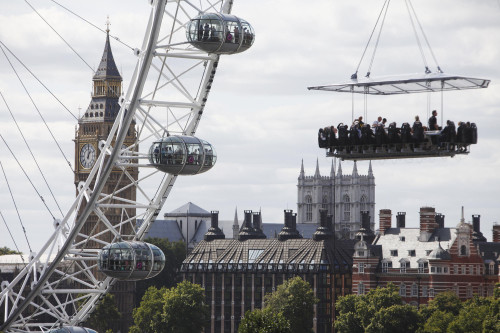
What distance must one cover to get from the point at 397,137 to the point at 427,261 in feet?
286

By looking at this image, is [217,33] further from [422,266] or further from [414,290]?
[414,290]

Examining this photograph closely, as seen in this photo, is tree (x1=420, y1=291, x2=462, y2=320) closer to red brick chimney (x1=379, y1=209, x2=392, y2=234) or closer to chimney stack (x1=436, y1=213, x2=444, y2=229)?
red brick chimney (x1=379, y1=209, x2=392, y2=234)

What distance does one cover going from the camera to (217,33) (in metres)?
78.8

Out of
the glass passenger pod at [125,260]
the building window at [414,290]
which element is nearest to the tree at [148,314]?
the building window at [414,290]

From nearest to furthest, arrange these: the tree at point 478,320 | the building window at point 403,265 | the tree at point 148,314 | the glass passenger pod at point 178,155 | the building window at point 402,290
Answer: the glass passenger pod at point 178,155
the tree at point 478,320
the building window at point 402,290
the building window at point 403,265
the tree at point 148,314

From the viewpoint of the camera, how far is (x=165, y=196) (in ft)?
290

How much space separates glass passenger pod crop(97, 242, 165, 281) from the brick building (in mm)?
66707

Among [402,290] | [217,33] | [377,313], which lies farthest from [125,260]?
[402,290]

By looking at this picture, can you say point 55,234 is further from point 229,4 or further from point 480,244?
point 480,244

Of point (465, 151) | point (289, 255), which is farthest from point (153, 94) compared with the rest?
point (289, 255)

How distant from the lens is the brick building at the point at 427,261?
150000 millimetres

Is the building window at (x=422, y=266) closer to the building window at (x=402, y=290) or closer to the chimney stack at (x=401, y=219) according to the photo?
the building window at (x=402, y=290)

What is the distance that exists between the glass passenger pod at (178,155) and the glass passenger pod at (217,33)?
5266mm

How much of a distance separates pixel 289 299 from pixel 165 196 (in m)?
65.6
